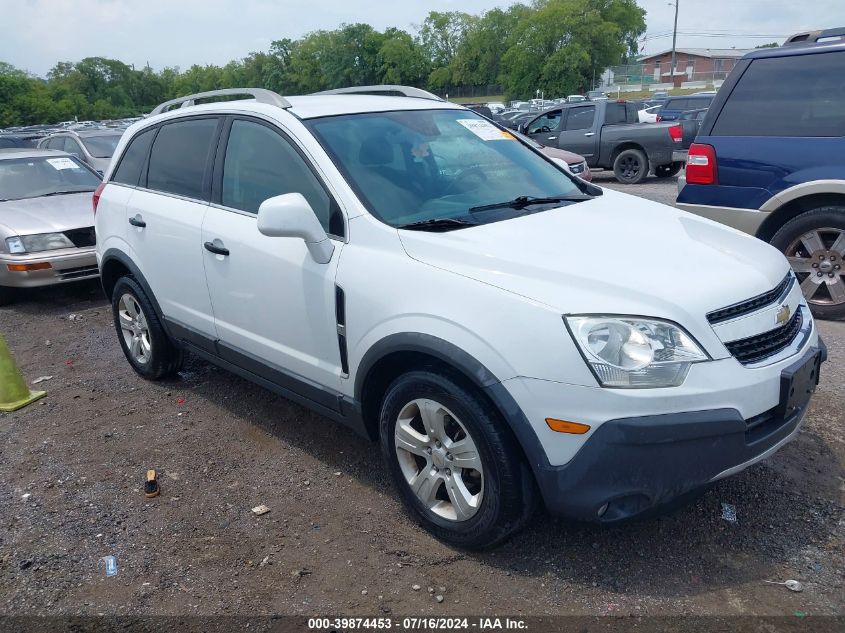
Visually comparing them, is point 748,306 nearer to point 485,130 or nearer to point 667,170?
point 485,130

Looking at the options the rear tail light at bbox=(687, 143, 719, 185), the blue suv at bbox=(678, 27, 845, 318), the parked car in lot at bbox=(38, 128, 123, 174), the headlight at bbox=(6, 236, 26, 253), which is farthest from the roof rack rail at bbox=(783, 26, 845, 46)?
the parked car in lot at bbox=(38, 128, 123, 174)

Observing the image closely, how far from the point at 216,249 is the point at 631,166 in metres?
12.3

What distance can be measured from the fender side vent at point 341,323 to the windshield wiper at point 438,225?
394 mm

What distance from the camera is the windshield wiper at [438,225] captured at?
3.11 m

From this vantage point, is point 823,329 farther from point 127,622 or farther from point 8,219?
point 8,219

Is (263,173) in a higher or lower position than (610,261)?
higher

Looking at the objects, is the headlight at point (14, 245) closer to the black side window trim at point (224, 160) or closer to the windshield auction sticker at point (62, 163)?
the windshield auction sticker at point (62, 163)

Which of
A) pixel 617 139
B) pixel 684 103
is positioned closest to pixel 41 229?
pixel 617 139

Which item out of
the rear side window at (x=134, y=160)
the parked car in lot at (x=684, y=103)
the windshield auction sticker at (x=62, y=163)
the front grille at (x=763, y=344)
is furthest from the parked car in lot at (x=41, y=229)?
the parked car in lot at (x=684, y=103)

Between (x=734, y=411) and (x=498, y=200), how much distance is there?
1.53 meters

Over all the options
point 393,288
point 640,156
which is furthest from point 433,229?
point 640,156

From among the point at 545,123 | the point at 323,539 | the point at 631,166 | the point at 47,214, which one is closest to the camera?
the point at 323,539

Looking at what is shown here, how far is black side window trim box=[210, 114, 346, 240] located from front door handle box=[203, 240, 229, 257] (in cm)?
23

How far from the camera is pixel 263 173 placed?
373 cm
